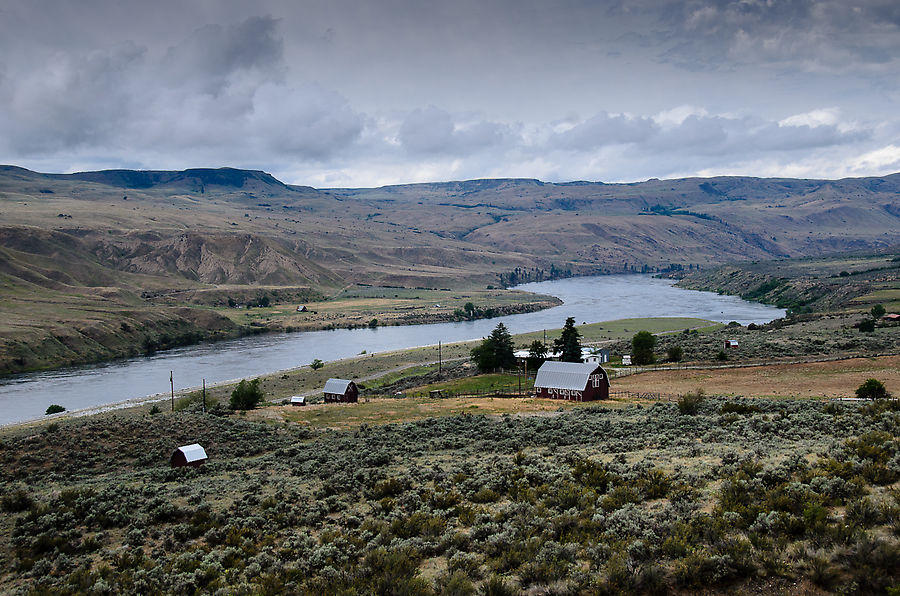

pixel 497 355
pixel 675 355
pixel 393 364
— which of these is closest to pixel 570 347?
pixel 497 355

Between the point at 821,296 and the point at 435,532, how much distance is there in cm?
12446

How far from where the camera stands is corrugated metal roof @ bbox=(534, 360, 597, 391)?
41.3 metres

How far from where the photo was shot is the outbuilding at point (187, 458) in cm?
2208

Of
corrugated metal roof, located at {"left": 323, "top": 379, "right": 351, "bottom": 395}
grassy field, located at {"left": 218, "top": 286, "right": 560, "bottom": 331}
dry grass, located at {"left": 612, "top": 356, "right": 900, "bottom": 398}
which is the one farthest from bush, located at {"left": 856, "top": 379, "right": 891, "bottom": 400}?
grassy field, located at {"left": 218, "top": 286, "right": 560, "bottom": 331}

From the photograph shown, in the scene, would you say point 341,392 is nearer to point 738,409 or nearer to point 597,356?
point 597,356

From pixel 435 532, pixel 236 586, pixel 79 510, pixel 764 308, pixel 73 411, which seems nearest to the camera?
pixel 236 586

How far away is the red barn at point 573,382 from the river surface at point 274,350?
139ft

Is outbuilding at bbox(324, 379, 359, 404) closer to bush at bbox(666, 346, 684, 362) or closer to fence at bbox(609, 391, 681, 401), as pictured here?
fence at bbox(609, 391, 681, 401)

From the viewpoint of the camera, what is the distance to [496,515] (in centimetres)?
1339

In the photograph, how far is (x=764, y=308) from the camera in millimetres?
124438

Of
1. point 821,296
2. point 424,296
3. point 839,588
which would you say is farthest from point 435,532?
point 424,296

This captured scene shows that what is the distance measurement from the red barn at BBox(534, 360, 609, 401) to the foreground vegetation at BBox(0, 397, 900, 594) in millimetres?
18150

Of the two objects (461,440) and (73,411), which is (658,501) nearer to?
(461,440)

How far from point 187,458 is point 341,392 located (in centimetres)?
2508
